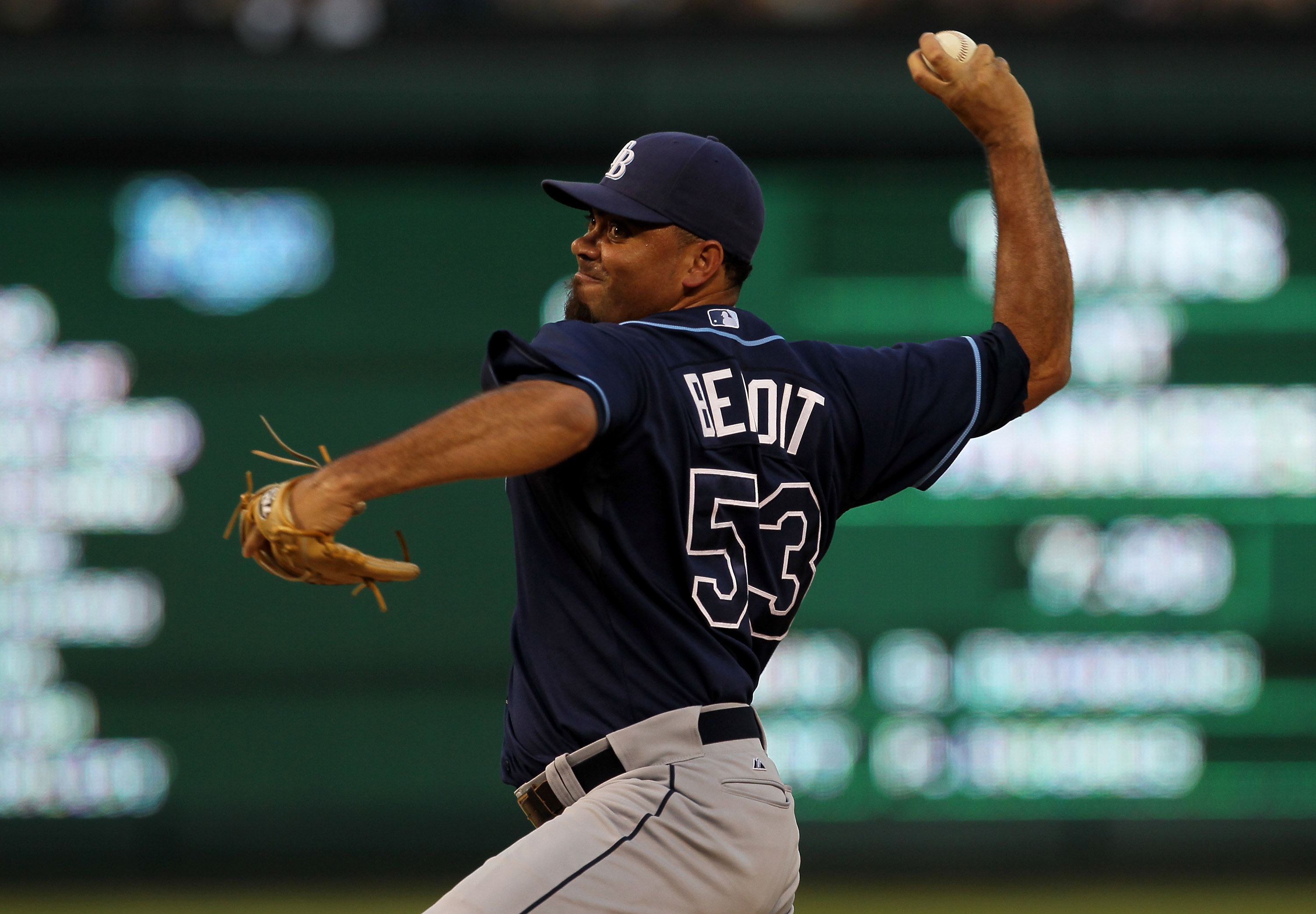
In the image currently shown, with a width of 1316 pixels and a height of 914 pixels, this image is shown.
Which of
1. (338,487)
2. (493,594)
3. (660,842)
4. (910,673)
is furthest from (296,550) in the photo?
(910,673)

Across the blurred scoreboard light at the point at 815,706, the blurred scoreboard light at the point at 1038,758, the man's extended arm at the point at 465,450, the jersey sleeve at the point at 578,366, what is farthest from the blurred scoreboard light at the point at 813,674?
the man's extended arm at the point at 465,450

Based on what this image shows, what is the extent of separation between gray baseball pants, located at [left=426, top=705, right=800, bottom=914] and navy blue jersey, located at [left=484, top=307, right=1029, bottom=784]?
0.21 feet

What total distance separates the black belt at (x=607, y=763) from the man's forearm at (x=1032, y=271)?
741 millimetres

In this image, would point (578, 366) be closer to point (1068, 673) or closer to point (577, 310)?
point (577, 310)

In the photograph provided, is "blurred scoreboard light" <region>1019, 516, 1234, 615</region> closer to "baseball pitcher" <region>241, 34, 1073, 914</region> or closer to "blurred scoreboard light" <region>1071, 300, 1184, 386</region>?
"blurred scoreboard light" <region>1071, 300, 1184, 386</region>

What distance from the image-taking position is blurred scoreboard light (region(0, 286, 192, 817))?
527 cm

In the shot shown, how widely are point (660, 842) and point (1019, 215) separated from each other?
1221 mm

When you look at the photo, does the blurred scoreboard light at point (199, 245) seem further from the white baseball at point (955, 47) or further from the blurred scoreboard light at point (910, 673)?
the white baseball at point (955, 47)

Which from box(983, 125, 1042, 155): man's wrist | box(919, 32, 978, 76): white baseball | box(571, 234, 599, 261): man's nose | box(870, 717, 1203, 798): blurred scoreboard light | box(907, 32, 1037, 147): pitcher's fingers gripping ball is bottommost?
→ box(870, 717, 1203, 798): blurred scoreboard light

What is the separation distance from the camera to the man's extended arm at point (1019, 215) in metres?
2.58

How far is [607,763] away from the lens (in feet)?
7.11

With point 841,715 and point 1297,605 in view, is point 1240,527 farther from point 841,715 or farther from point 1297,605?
point 841,715

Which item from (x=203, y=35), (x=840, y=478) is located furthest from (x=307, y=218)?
(x=840, y=478)

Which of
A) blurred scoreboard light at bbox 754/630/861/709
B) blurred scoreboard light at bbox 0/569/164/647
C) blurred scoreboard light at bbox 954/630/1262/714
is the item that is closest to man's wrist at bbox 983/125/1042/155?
blurred scoreboard light at bbox 754/630/861/709
